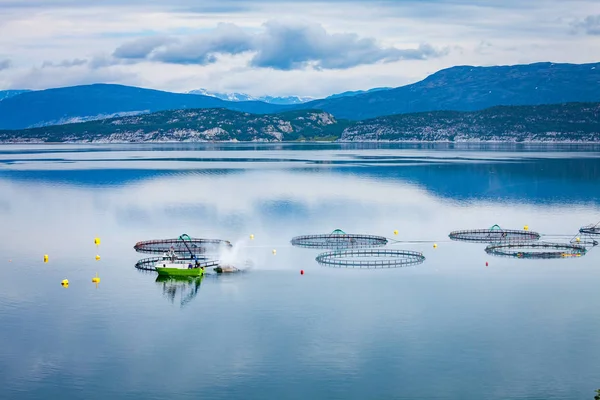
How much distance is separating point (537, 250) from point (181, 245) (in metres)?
50.2

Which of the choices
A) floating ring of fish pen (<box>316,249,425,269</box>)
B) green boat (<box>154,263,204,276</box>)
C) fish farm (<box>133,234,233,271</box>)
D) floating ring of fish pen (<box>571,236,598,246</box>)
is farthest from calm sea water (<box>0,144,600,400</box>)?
floating ring of fish pen (<box>316,249,425,269</box>)

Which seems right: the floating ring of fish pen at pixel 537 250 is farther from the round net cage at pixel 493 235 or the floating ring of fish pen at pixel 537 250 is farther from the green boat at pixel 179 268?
the green boat at pixel 179 268

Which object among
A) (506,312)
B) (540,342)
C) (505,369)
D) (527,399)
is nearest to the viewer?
(527,399)

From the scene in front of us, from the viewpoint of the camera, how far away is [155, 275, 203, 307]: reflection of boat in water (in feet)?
270

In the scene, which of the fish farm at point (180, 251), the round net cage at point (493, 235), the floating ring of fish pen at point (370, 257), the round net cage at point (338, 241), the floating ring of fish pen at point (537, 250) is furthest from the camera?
the round net cage at point (493, 235)

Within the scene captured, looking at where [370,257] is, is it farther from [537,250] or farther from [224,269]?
[537,250]

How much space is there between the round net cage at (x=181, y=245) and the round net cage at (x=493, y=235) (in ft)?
118

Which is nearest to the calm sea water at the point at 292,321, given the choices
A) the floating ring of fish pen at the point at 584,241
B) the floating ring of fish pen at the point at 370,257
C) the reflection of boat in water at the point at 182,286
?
the reflection of boat in water at the point at 182,286

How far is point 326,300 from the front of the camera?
79.4 metres

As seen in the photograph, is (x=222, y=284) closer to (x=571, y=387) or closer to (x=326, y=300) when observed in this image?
(x=326, y=300)

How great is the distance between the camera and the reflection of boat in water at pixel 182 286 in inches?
3238

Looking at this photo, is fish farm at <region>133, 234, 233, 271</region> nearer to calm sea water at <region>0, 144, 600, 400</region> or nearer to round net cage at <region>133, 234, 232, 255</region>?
round net cage at <region>133, 234, 232, 255</region>

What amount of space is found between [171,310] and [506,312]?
107ft

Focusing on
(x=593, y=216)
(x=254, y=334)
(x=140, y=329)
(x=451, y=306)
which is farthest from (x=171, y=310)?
(x=593, y=216)
